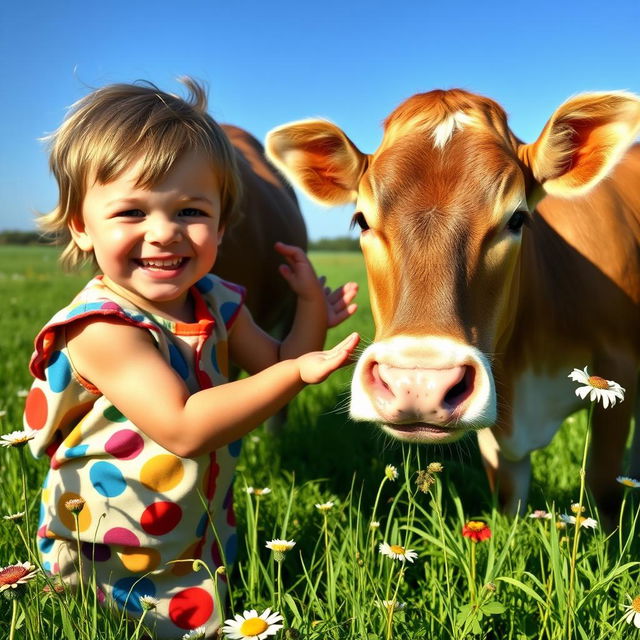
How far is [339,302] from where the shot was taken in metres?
2.75

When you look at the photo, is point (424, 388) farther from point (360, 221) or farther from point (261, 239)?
point (261, 239)

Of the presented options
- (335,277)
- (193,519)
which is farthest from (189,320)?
(335,277)

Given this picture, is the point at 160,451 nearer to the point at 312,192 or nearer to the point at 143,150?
the point at 143,150

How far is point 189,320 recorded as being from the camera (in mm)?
Answer: 2311

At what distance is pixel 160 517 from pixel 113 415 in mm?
348

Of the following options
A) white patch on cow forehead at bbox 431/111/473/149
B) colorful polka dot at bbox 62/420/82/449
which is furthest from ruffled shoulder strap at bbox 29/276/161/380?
white patch on cow forehead at bbox 431/111/473/149

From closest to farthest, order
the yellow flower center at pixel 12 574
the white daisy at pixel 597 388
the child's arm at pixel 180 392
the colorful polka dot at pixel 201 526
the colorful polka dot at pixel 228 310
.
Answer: the yellow flower center at pixel 12 574
the white daisy at pixel 597 388
the child's arm at pixel 180 392
the colorful polka dot at pixel 201 526
the colorful polka dot at pixel 228 310

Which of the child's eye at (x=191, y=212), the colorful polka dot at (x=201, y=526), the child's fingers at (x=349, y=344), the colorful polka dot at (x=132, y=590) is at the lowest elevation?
the colorful polka dot at (x=132, y=590)

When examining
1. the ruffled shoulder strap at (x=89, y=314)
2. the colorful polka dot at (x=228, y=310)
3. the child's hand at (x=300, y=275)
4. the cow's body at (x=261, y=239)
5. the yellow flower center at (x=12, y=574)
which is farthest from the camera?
the cow's body at (x=261, y=239)

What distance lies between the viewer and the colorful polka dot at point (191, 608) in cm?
220

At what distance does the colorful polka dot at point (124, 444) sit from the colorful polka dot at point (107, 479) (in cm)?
4

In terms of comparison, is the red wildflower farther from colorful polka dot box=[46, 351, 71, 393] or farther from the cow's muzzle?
colorful polka dot box=[46, 351, 71, 393]

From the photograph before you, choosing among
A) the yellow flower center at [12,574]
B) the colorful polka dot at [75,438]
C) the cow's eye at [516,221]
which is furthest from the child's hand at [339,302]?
the yellow flower center at [12,574]

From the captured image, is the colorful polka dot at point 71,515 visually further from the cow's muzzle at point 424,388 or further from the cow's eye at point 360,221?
the cow's eye at point 360,221
